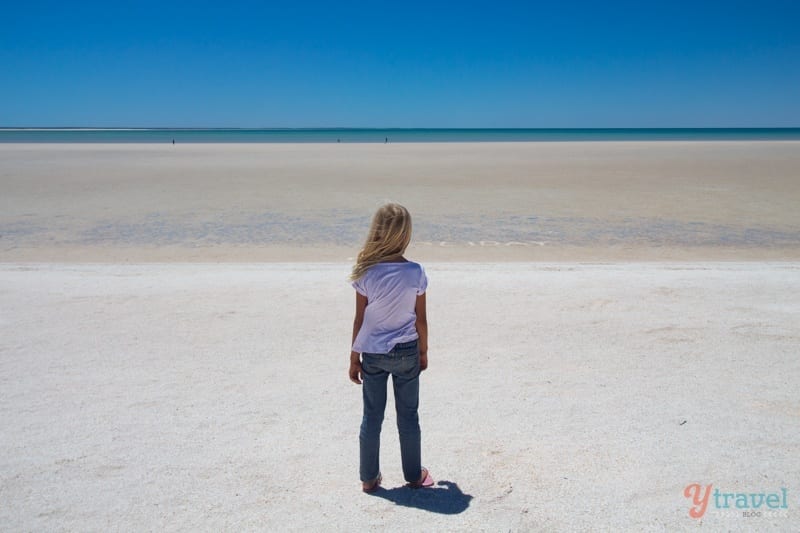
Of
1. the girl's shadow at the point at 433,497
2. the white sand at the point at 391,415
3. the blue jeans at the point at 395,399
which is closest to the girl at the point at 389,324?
the blue jeans at the point at 395,399

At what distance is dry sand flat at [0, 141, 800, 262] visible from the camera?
11.8 meters

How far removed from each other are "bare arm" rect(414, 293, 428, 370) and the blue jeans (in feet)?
0.15

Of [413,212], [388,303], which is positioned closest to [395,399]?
[388,303]

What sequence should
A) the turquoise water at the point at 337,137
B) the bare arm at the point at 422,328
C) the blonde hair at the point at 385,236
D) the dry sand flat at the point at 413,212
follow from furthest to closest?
the turquoise water at the point at 337,137, the dry sand flat at the point at 413,212, the bare arm at the point at 422,328, the blonde hair at the point at 385,236

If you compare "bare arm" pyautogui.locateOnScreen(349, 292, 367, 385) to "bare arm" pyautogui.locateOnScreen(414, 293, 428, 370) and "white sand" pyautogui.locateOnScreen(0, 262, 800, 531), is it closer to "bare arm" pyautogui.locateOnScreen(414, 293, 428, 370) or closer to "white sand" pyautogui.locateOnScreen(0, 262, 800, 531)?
"bare arm" pyautogui.locateOnScreen(414, 293, 428, 370)

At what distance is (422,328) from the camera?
3.06m

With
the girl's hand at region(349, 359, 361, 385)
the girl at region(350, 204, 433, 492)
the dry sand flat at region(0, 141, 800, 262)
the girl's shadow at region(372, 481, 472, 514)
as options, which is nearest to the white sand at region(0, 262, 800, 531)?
the girl's shadow at region(372, 481, 472, 514)

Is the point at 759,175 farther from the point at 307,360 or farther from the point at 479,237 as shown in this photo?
the point at 307,360

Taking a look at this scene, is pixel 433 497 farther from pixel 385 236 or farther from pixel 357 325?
pixel 385 236

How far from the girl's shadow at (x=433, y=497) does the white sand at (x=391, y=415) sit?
1 centimetres

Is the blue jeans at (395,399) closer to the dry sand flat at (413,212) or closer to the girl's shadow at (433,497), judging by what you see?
the girl's shadow at (433,497)

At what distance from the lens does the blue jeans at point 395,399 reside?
3.03 metres

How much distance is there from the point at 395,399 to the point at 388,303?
53cm

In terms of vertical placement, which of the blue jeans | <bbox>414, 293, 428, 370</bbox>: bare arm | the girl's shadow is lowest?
the girl's shadow
